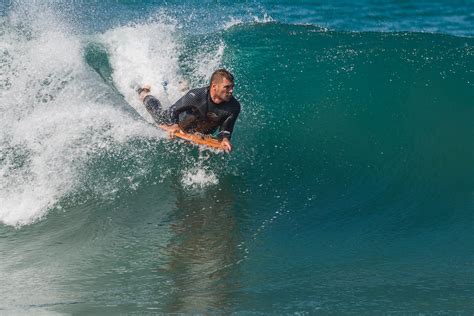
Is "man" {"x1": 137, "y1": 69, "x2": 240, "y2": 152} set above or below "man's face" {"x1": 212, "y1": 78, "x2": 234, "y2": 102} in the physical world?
below

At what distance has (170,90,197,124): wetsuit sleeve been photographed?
8.61 metres

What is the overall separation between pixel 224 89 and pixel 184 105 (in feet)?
2.32

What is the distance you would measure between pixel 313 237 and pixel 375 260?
755 millimetres

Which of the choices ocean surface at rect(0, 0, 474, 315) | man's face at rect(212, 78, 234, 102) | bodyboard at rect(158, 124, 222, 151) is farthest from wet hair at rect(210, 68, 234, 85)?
ocean surface at rect(0, 0, 474, 315)

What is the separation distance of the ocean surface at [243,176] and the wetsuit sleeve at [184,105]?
0.53m

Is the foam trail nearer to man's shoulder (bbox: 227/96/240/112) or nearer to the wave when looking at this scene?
the wave

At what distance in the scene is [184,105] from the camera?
866 cm

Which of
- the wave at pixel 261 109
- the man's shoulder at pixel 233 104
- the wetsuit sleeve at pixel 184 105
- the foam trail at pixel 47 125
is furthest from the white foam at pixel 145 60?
the man's shoulder at pixel 233 104

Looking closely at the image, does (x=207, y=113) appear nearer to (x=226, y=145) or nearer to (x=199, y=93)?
(x=199, y=93)

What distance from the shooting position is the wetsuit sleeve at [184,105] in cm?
861

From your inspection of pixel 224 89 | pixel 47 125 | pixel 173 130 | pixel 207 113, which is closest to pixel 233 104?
pixel 207 113

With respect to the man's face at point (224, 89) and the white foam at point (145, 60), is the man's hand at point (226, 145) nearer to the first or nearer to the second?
the man's face at point (224, 89)

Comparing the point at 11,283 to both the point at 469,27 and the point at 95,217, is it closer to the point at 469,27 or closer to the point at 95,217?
the point at 95,217

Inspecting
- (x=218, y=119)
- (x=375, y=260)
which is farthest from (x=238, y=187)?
(x=375, y=260)
